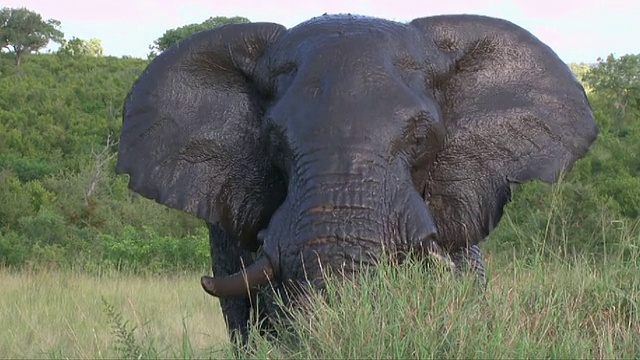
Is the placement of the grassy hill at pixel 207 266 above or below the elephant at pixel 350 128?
below

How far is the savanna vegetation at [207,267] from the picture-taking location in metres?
3.01

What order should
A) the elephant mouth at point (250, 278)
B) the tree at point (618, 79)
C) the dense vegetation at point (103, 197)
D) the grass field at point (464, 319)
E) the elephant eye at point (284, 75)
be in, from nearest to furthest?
the grass field at point (464, 319) → the elephant mouth at point (250, 278) → the elephant eye at point (284, 75) → the dense vegetation at point (103, 197) → the tree at point (618, 79)

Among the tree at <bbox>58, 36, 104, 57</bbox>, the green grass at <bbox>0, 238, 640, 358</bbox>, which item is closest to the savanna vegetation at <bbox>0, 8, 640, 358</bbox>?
the green grass at <bbox>0, 238, 640, 358</bbox>

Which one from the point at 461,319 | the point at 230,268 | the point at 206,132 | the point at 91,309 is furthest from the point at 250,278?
the point at 91,309

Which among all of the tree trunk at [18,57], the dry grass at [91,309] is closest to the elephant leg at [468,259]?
the dry grass at [91,309]

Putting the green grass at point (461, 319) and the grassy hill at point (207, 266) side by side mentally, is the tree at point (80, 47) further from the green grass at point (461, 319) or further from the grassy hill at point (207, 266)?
the green grass at point (461, 319)

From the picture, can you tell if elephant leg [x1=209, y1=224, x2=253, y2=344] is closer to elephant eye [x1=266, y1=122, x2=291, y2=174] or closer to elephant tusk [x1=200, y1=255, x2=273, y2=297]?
elephant eye [x1=266, y1=122, x2=291, y2=174]

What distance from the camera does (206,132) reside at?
4.17 m

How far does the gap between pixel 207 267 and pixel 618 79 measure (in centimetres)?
1538

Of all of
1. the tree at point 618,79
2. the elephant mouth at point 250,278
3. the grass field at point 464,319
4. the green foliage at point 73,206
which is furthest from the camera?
the tree at point 618,79

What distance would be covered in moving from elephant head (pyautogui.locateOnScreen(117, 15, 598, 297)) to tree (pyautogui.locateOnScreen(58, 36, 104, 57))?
3195cm

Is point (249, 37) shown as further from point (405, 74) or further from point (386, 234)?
point (386, 234)

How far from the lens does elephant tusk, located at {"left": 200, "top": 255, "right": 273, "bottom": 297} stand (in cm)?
338

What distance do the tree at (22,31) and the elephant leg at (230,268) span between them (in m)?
29.4
